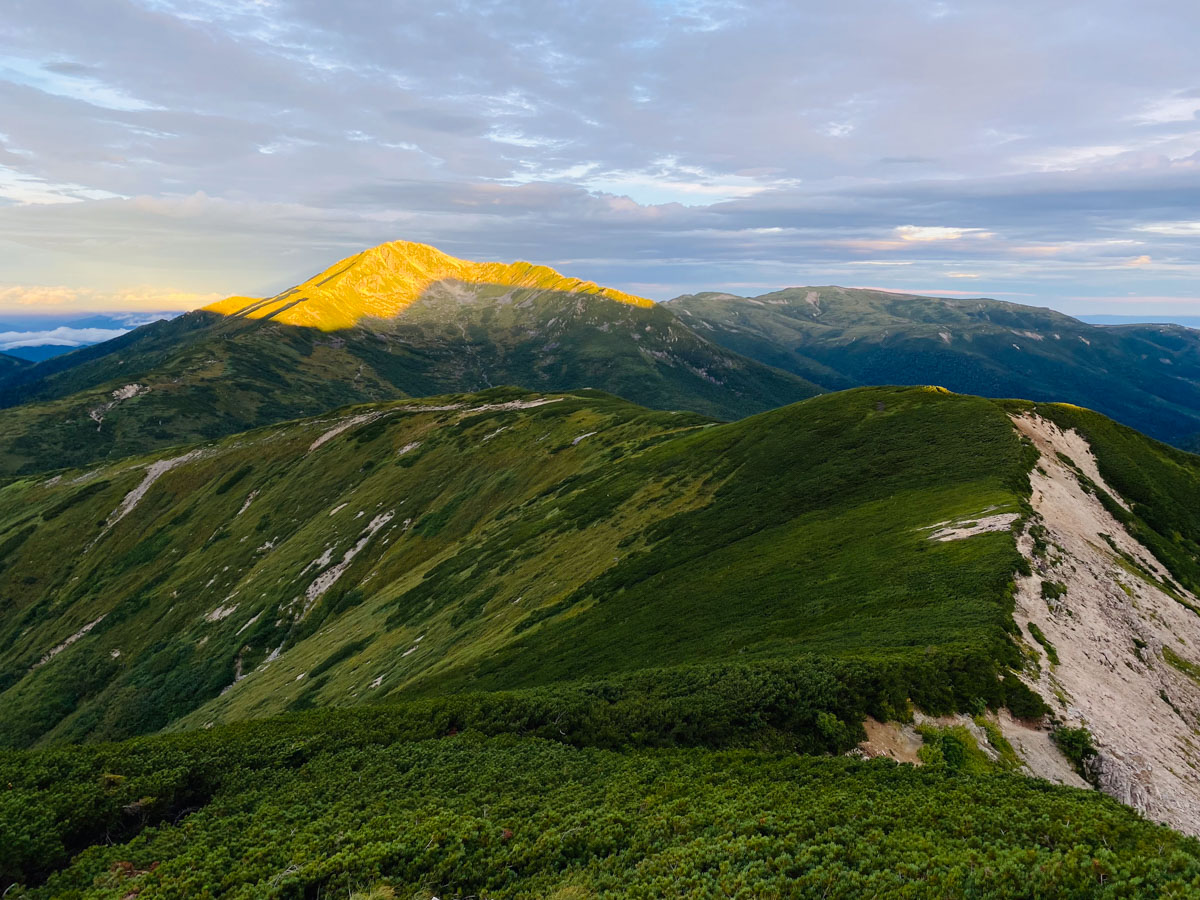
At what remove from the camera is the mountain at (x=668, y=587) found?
30.0 m

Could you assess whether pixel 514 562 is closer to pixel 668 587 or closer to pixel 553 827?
Answer: pixel 668 587

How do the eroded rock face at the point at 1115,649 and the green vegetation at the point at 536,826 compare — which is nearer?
the green vegetation at the point at 536,826

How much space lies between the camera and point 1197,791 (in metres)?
26.7

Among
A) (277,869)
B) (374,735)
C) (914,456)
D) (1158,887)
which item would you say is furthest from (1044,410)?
(277,869)

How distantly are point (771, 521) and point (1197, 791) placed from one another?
132 ft

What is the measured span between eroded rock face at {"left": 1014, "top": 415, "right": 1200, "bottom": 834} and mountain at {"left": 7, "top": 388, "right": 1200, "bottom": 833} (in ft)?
0.64

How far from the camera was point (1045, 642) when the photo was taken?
33688mm

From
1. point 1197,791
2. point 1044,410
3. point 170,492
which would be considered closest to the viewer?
point 1197,791

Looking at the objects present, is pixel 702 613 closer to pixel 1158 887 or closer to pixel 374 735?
pixel 374 735

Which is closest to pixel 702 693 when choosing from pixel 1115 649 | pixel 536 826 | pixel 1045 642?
pixel 536 826

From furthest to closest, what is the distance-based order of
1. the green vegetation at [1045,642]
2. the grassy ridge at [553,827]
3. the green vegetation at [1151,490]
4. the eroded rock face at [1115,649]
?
the green vegetation at [1151,490]
the green vegetation at [1045,642]
the eroded rock face at [1115,649]
the grassy ridge at [553,827]

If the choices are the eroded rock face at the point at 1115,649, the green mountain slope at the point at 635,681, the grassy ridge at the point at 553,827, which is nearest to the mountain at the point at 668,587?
the eroded rock face at the point at 1115,649

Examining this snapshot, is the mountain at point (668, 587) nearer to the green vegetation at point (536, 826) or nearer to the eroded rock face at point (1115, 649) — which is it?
the eroded rock face at point (1115, 649)

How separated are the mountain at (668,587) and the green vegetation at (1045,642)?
0.88 feet
